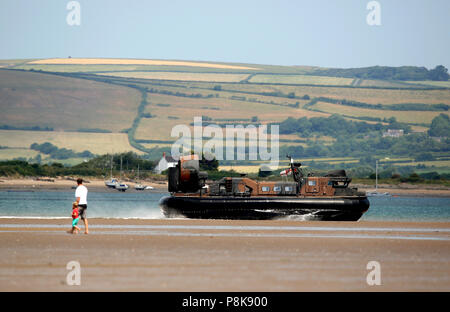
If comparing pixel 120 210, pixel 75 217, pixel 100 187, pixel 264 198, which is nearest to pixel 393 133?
pixel 100 187

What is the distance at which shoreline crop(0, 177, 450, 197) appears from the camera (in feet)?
483

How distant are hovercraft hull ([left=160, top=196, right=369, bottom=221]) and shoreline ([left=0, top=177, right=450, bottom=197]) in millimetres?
108289

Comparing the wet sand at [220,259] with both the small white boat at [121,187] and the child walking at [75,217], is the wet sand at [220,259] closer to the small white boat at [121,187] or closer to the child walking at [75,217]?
the child walking at [75,217]

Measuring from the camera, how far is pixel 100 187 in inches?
6004

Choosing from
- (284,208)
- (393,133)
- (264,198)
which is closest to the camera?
(284,208)

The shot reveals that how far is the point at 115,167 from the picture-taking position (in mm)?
170875

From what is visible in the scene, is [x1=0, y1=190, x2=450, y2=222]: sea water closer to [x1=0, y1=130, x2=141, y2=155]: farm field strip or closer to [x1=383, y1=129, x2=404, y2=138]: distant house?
[x1=0, y1=130, x2=141, y2=155]: farm field strip

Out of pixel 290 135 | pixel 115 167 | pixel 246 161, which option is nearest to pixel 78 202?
pixel 246 161

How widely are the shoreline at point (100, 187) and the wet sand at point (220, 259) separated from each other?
120 meters

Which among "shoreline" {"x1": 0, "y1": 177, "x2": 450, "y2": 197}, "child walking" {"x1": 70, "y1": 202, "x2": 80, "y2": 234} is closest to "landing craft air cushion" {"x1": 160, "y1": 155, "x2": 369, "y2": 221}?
"child walking" {"x1": 70, "y1": 202, "x2": 80, "y2": 234}

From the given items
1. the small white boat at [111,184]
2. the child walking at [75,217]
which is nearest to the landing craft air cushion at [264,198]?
the child walking at [75,217]

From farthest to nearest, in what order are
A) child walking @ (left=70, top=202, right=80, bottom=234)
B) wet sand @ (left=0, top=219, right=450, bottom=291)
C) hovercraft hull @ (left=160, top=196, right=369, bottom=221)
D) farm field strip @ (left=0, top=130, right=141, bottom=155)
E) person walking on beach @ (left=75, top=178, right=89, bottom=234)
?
farm field strip @ (left=0, top=130, right=141, bottom=155)
hovercraft hull @ (left=160, top=196, right=369, bottom=221)
child walking @ (left=70, top=202, right=80, bottom=234)
person walking on beach @ (left=75, top=178, right=89, bottom=234)
wet sand @ (left=0, top=219, right=450, bottom=291)

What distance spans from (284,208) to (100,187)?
115786 mm

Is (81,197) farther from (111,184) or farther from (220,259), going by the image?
(111,184)
